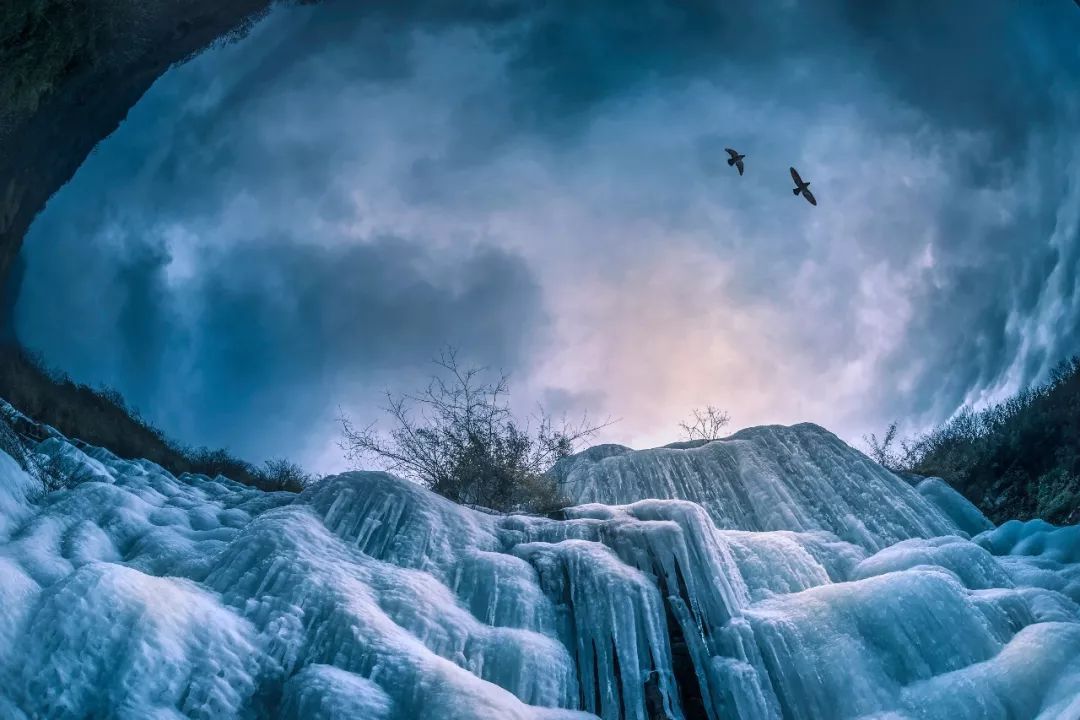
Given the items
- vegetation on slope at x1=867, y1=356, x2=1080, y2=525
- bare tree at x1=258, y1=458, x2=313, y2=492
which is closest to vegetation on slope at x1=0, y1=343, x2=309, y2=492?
bare tree at x1=258, y1=458, x2=313, y2=492

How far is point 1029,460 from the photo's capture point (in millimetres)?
14508

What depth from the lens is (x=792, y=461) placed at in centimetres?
1338

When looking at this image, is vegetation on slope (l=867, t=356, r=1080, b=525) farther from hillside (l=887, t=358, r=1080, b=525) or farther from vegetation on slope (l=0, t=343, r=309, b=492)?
vegetation on slope (l=0, t=343, r=309, b=492)

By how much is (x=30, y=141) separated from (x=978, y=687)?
47.4 ft

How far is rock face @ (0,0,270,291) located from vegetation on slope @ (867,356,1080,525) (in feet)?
55.3

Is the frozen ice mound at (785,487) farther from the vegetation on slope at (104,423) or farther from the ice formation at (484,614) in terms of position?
the vegetation on slope at (104,423)

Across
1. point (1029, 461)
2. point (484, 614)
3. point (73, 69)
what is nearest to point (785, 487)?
point (1029, 461)

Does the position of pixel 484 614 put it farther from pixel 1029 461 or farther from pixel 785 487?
pixel 1029 461

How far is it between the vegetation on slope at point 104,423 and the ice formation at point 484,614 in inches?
202

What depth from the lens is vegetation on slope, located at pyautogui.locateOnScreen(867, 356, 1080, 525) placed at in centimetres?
1325

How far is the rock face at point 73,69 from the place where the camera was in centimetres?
841

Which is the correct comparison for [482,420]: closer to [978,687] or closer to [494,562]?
[494,562]

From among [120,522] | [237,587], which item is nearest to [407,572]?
[237,587]

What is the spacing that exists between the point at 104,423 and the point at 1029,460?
2028 centimetres
